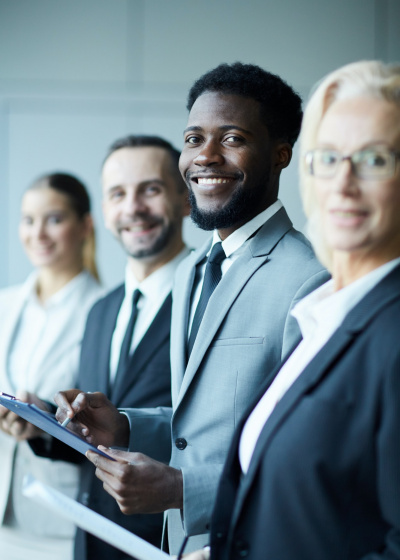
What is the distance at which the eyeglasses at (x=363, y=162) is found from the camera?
1052mm

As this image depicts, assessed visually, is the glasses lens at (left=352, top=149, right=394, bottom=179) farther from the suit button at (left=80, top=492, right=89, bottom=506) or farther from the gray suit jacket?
the suit button at (left=80, top=492, right=89, bottom=506)

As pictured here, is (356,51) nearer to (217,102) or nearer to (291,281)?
(217,102)

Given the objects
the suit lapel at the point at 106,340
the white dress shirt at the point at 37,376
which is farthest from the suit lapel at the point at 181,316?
the white dress shirt at the point at 37,376

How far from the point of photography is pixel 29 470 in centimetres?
285

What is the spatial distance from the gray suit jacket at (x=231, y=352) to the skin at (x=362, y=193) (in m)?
0.41

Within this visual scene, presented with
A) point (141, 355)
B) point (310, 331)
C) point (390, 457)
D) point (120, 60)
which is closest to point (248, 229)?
point (310, 331)

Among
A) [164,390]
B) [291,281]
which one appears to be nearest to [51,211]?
[164,390]

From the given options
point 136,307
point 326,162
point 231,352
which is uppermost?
point 326,162

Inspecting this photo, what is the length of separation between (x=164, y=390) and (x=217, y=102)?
41.5 inches

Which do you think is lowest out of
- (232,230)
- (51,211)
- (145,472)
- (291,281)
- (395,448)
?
(145,472)

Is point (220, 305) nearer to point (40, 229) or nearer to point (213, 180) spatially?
point (213, 180)

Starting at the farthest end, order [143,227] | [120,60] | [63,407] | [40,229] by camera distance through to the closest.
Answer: [120,60]
[40,229]
[143,227]
[63,407]

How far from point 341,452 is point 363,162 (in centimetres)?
47

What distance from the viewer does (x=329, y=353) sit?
1.06 m
